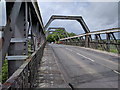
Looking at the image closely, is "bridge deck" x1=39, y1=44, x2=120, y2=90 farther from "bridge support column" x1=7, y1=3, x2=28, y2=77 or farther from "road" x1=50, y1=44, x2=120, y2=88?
"bridge support column" x1=7, y1=3, x2=28, y2=77

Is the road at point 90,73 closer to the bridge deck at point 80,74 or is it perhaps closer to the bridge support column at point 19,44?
the bridge deck at point 80,74

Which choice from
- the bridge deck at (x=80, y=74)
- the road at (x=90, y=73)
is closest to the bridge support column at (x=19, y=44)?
the bridge deck at (x=80, y=74)

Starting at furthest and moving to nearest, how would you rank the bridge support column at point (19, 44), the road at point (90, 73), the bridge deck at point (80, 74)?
the road at point (90, 73), the bridge deck at point (80, 74), the bridge support column at point (19, 44)

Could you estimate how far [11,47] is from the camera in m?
3.36

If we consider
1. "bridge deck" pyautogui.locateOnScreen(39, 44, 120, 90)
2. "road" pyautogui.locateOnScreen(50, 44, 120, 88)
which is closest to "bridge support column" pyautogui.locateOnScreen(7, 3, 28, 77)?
"bridge deck" pyautogui.locateOnScreen(39, 44, 120, 90)

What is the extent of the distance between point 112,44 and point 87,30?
412 inches

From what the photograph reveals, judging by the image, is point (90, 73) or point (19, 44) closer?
point (19, 44)

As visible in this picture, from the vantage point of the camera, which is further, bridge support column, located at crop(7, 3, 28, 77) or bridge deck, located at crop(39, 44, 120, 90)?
bridge deck, located at crop(39, 44, 120, 90)

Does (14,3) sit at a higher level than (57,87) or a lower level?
higher

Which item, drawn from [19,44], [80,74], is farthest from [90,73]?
[19,44]

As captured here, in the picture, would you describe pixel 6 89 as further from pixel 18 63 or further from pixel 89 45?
pixel 89 45

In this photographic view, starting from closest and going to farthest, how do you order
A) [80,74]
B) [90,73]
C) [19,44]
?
1. [19,44]
2. [80,74]
3. [90,73]

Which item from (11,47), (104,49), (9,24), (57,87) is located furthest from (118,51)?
(9,24)

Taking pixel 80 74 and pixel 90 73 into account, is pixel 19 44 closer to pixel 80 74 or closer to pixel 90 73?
pixel 80 74
